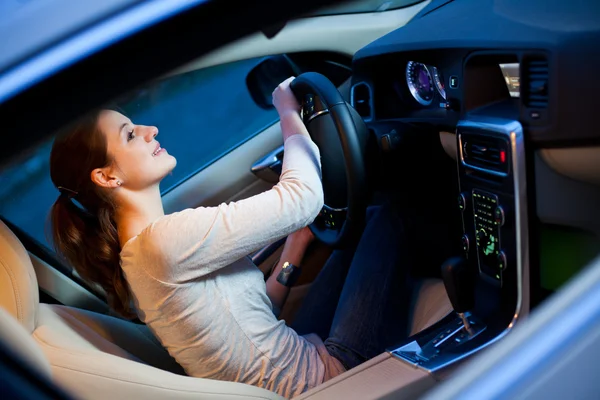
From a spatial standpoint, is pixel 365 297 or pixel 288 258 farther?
pixel 288 258

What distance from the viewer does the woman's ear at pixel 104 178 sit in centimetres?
141

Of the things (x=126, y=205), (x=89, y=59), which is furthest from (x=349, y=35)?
(x=89, y=59)

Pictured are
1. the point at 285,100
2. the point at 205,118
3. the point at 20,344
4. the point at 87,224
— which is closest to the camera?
the point at 20,344

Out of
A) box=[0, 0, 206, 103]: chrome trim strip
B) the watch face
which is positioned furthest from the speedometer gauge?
box=[0, 0, 206, 103]: chrome trim strip

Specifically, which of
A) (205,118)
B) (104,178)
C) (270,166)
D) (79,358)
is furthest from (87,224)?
(205,118)

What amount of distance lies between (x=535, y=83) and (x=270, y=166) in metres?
1.12

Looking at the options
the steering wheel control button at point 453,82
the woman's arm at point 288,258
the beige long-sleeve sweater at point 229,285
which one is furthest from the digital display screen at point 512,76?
the woman's arm at point 288,258

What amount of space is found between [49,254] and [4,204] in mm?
399

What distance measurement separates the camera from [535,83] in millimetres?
1337

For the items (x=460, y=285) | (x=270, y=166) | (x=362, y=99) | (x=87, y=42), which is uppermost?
(x=87, y=42)

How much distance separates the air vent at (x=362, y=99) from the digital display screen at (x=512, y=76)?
620mm

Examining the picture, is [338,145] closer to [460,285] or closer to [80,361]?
[460,285]

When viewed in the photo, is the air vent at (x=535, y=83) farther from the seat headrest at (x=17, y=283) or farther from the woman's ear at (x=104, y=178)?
the seat headrest at (x=17, y=283)

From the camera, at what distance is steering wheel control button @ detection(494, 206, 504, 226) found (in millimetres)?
1434
